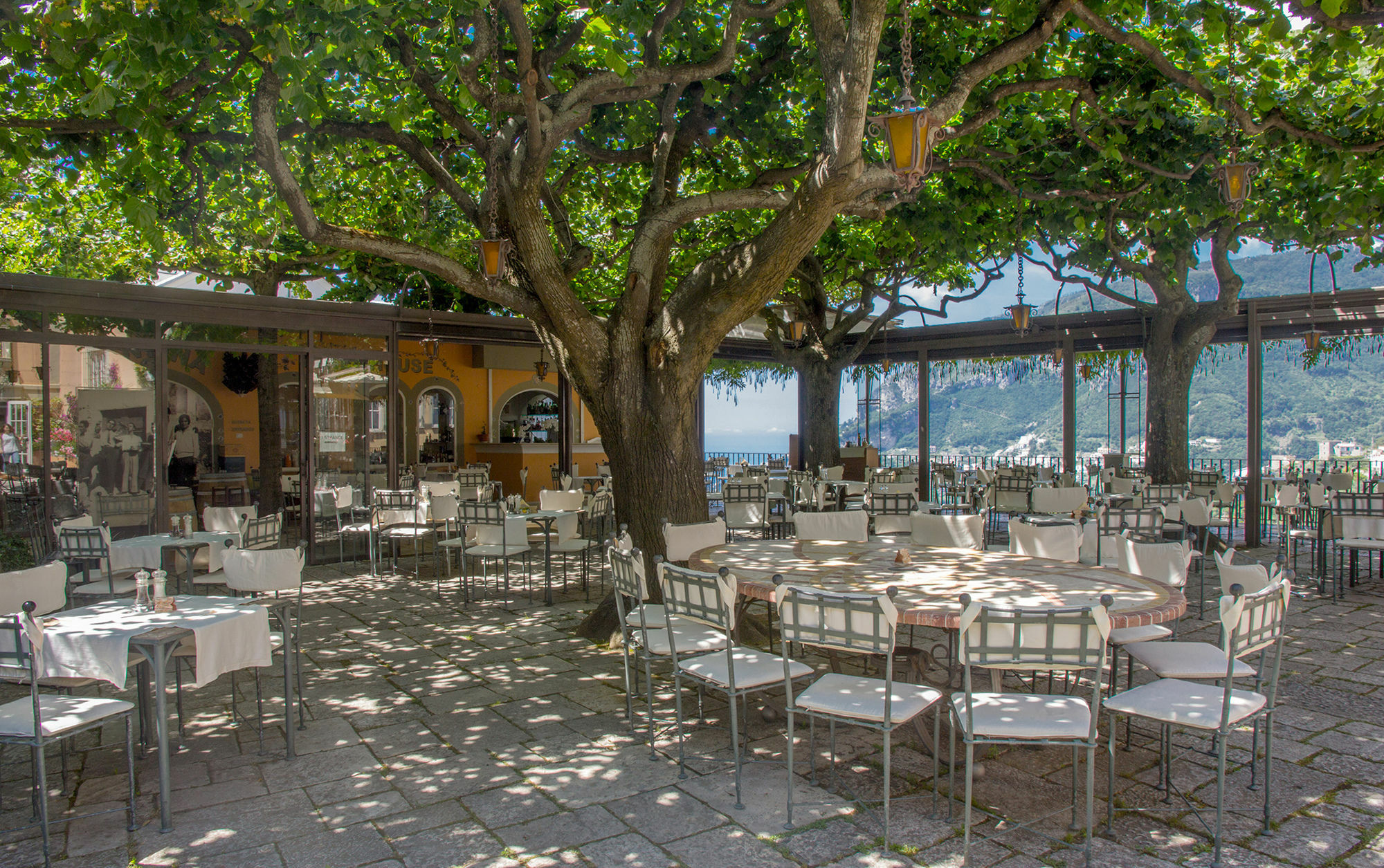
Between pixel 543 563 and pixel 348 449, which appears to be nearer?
pixel 543 563

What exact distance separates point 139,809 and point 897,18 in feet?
20.3

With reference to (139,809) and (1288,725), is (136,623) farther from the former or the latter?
(1288,725)

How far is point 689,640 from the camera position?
3.94m

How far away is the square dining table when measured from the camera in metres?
3.19

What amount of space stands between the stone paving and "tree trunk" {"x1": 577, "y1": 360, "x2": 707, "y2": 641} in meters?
1.15

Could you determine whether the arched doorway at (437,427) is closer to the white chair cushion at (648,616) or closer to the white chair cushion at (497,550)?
the white chair cushion at (497,550)

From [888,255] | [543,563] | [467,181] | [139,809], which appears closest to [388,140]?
[467,181]

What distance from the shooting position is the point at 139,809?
3.30 metres

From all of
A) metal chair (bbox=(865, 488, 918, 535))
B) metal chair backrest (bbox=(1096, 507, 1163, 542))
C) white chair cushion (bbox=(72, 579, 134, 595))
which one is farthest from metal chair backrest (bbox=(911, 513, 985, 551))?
white chair cushion (bbox=(72, 579, 134, 595))

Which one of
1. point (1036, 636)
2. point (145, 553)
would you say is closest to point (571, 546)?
point (145, 553)

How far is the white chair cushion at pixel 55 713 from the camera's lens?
119 inches

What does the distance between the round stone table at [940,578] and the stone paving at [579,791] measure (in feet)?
2.37

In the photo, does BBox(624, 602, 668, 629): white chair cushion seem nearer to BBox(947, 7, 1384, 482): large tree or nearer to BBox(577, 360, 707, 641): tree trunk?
BBox(577, 360, 707, 641): tree trunk

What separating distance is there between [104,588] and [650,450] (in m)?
3.79
